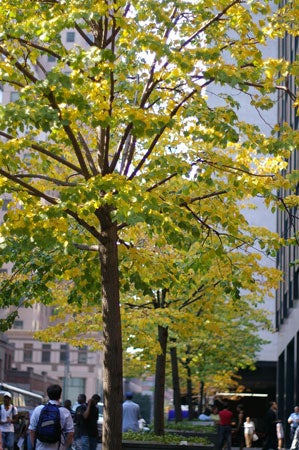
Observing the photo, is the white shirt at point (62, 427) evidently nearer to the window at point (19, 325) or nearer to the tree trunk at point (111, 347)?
the tree trunk at point (111, 347)

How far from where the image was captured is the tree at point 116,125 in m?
12.8

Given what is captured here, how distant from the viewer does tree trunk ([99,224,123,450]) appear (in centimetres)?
1433

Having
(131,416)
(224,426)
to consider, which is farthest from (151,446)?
(224,426)

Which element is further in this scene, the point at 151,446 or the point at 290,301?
the point at 290,301

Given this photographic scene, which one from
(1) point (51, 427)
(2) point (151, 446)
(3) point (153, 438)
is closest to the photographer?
(1) point (51, 427)

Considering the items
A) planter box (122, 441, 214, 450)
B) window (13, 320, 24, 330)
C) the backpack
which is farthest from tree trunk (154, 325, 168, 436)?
window (13, 320, 24, 330)

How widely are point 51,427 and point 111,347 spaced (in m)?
2.49

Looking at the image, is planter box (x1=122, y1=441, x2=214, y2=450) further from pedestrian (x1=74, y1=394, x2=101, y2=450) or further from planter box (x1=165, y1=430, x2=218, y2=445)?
planter box (x1=165, y1=430, x2=218, y2=445)

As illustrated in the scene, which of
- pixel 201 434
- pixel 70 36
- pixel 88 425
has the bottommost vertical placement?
pixel 201 434

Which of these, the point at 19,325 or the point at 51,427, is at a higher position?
the point at 19,325

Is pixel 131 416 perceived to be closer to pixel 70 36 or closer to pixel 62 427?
pixel 62 427

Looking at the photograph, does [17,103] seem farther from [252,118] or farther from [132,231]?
[252,118]

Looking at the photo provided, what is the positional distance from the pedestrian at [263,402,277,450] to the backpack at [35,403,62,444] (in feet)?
72.6

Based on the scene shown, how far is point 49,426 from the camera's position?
12.1 m
